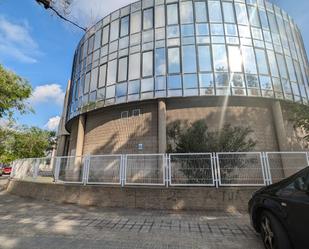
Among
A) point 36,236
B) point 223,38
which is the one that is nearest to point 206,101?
point 223,38

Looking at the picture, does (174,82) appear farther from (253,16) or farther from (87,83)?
(253,16)

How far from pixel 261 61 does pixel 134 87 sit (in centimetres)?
824

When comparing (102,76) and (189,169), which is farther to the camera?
(102,76)

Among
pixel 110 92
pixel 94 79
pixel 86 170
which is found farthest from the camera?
pixel 94 79

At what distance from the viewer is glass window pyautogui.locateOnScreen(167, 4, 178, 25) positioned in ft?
45.4

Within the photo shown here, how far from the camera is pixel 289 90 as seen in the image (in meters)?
13.3

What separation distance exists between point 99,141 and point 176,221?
962 cm

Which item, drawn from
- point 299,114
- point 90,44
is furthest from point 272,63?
point 90,44

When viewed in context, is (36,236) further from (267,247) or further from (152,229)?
(267,247)

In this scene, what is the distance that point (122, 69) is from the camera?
551 inches

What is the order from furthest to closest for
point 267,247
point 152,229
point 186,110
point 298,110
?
point 186,110 → point 298,110 → point 152,229 → point 267,247

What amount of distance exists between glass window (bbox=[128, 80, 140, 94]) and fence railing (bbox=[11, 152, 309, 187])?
5.70m

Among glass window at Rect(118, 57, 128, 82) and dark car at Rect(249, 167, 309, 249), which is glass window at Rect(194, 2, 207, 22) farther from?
dark car at Rect(249, 167, 309, 249)

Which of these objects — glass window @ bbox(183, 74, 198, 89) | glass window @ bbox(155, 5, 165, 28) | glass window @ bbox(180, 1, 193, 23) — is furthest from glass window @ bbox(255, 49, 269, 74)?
glass window @ bbox(155, 5, 165, 28)
